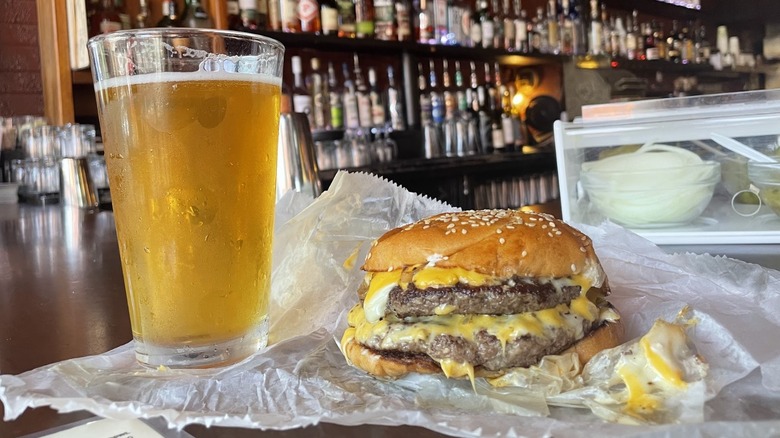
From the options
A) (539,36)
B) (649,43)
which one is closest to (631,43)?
(649,43)

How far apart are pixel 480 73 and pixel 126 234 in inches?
177

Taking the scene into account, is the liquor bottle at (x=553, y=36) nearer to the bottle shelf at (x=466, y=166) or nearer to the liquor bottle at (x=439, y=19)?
the bottle shelf at (x=466, y=166)

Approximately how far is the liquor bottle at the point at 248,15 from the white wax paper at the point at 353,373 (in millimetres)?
2564

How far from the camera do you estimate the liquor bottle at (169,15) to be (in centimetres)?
318

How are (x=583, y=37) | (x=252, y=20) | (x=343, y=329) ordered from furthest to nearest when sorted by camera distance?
(x=583, y=37) < (x=252, y=20) < (x=343, y=329)

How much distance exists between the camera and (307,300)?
93 cm

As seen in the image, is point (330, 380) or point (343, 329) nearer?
point (330, 380)

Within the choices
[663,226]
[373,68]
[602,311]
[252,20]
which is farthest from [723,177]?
[373,68]

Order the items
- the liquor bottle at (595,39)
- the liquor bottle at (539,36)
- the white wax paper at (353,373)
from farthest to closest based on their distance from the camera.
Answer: the liquor bottle at (595,39) → the liquor bottle at (539,36) → the white wax paper at (353,373)

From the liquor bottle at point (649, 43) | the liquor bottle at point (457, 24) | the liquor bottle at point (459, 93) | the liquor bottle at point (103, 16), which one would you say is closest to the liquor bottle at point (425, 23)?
the liquor bottle at point (457, 24)

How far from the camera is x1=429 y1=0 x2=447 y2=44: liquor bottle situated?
13.8ft

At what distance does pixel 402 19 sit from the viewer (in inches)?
158

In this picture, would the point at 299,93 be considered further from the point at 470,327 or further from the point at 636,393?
the point at 636,393

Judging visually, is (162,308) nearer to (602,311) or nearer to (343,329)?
(343,329)
